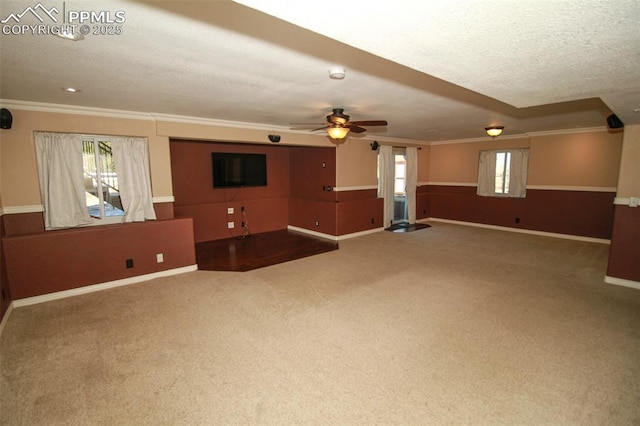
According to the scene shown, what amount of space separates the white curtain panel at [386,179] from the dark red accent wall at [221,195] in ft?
8.26

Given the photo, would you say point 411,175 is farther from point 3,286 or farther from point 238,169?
point 3,286

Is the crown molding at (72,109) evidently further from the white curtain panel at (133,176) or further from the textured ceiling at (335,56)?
the white curtain panel at (133,176)

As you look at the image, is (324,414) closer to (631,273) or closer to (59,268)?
(59,268)

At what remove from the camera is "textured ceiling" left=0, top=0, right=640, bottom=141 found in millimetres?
1283

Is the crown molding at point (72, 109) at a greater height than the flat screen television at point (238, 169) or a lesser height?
greater

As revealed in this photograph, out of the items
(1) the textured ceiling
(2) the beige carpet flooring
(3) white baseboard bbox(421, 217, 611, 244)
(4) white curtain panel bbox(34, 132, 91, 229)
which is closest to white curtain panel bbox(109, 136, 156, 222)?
(4) white curtain panel bbox(34, 132, 91, 229)

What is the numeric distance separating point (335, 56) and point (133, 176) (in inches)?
144

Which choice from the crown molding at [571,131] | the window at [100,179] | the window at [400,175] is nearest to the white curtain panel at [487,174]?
the crown molding at [571,131]

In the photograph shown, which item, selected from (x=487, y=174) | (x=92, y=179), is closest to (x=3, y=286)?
(x=92, y=179)

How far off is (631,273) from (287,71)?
5.27 m

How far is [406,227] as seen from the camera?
8062 millimetres

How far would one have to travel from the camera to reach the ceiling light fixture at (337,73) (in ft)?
8.31

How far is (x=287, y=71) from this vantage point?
8.57 ft

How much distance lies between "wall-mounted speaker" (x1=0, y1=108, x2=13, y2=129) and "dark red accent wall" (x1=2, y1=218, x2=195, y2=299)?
51.4 inches
